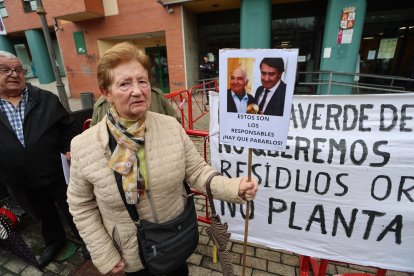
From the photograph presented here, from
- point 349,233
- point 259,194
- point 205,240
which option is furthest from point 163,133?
point 205,240

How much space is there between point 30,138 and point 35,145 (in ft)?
0.26

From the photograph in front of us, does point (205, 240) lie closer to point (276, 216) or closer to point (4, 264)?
point (276, 216)

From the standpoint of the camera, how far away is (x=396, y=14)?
9.61m

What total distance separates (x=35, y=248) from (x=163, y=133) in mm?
2824

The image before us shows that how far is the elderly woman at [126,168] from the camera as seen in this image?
4.46 feet

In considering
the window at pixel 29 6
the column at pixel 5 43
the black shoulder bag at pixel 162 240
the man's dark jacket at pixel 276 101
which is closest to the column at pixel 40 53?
the window at pixel 29 6

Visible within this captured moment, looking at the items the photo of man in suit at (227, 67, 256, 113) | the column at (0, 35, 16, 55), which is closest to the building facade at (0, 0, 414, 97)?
the column at (0, 35, 16, 55)

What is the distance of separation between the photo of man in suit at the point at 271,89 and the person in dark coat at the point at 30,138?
1979mm

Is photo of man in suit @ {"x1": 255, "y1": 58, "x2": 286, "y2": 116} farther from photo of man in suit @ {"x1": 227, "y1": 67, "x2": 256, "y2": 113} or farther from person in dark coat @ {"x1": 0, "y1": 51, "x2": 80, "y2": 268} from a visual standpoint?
person in dark coat @ {"x1": 0, "y1": 51, "x2": 80, "y2": 268}

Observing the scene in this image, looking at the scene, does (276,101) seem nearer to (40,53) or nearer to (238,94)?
(238,94)

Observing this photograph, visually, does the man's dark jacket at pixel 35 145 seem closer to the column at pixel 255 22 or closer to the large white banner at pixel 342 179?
the large white banner at pixel 342 179

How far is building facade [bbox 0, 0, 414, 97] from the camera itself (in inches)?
359

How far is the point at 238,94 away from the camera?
1475mm

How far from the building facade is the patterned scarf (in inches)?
378
